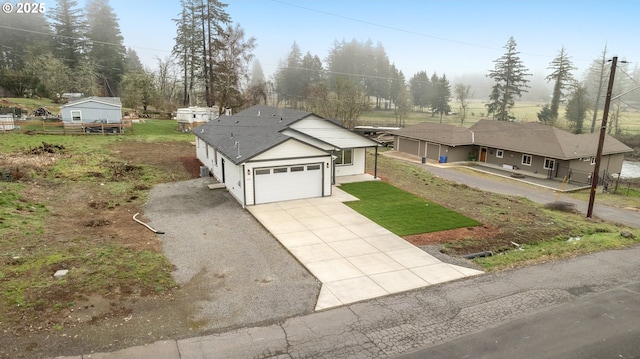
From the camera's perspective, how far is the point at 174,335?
8.59 metres

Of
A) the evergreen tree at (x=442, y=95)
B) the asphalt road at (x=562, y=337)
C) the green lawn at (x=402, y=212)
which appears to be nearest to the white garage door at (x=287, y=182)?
the green lawn at (x=402, y=212)

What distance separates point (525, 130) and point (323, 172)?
2540 centimetres

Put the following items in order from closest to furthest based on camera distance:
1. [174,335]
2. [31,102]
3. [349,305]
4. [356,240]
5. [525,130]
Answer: [174,335], [349,305], [356,240], [525,130], [31,102]

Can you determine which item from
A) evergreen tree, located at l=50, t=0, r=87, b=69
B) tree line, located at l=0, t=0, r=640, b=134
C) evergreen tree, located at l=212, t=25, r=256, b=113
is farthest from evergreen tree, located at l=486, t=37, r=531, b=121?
evergreen tree, located at l=50, t=0, r=87, b=69

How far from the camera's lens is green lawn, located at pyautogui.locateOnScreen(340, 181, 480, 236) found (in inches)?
658

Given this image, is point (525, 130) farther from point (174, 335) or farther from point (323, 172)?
point (174, 335)

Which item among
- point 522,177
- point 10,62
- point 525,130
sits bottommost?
point 522,177

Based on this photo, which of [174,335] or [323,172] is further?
[323,172]

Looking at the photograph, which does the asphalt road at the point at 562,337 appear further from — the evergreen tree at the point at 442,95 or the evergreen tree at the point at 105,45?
the evergreen tree at the point at 442,95

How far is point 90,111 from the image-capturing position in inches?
1540

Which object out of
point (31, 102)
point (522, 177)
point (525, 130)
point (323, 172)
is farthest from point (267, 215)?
point (31, 102)

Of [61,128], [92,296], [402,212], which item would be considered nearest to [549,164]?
[402,212]

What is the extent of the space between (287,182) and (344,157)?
7328mm

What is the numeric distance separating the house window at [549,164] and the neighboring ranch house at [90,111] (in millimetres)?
40564
